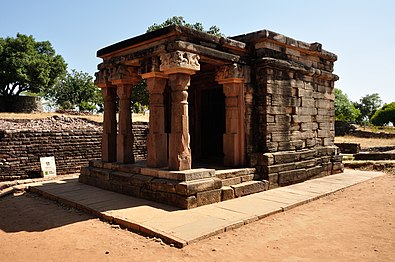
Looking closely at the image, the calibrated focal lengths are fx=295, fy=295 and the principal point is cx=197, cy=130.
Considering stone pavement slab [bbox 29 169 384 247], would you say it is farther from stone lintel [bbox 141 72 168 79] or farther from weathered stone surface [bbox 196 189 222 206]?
stone lintel [bbox 141 72 168 79]

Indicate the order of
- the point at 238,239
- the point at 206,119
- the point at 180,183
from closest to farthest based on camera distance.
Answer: the point at 238,239
the point at 180,183
the point at 206,119

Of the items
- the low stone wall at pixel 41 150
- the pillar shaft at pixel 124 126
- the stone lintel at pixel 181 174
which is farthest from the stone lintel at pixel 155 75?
the low stone wall at pixel 41 150

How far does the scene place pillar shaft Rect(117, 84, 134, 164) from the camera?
25.9ft

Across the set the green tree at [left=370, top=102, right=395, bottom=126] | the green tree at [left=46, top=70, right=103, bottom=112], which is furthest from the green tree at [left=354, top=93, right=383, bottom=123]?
the green tree at [left=46, top=70, right=103, bottom=112]

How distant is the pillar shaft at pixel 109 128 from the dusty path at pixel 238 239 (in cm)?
237

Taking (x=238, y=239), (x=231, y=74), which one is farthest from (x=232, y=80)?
(x=238, y=239)

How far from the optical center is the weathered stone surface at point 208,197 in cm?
587

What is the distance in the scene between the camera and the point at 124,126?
7.92 meters

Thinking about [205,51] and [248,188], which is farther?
[248,188]

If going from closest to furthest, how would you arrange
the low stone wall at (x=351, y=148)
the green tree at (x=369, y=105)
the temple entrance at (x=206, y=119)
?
the temple entrance at (x=206, y=119) → the low stone wall at (x=351, y=148) → the green tree at (x=369, y=105)

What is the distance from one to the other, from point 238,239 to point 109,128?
5.48 m

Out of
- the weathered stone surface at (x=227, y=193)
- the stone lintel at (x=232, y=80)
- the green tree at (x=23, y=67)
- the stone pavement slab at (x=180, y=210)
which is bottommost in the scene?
the stone pavement slab at (x=180, y=210)

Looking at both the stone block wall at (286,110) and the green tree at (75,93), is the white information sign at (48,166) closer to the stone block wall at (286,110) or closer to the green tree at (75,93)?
the stone block wall at (286,110)

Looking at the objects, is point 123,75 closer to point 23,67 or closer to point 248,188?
point 248,188
